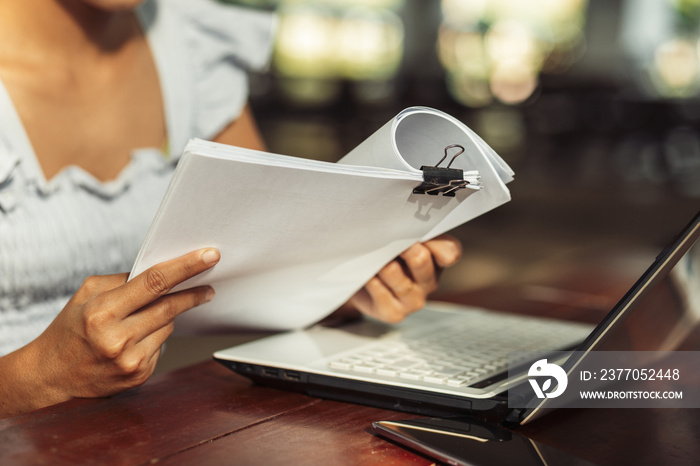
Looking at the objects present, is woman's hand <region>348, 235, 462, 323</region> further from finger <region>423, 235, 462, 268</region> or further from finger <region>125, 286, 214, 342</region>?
finger <region>125, 286, 214, 342</region>

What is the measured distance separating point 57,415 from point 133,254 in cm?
42

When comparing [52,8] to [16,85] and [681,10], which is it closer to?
[16,85]

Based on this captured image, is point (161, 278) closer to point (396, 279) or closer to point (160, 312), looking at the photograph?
point (160, 312)

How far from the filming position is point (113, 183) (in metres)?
0.83

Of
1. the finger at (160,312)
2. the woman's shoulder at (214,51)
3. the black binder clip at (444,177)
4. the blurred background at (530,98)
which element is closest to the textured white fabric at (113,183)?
the woman's shoulder at (214,51)

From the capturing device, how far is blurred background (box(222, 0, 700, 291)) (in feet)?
12.5

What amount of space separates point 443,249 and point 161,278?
0.88 ft

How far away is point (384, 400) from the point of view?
0.50m

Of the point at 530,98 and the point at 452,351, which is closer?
the point at 452,351

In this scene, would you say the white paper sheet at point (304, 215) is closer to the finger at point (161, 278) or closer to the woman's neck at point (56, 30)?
the finger at point (161, 278)

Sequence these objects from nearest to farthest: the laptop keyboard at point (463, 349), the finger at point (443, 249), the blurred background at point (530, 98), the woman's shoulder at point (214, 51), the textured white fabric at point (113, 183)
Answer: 1. the laptop keyboard at point (463, 349)
2. the finger at point (443, 249)
3. the textured white fabric at point (113, 183)
4. the woman's shoulder at point (214, 51)
5. the blurred background at point (530, 98)

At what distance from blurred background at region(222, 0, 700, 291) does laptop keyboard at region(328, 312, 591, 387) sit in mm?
575

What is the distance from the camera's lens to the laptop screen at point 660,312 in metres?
0.42

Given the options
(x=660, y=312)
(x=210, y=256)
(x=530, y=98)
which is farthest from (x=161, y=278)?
(x=530, y=98)
